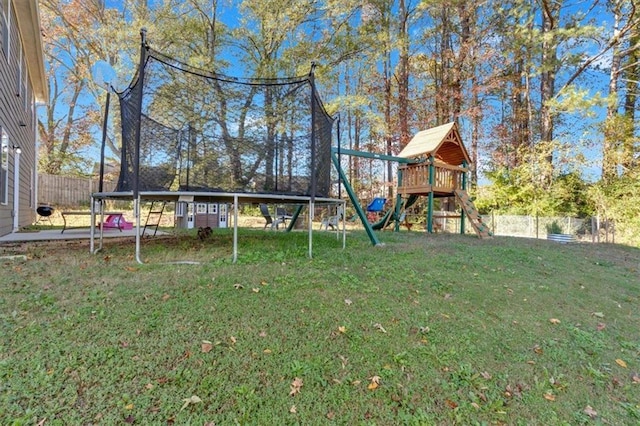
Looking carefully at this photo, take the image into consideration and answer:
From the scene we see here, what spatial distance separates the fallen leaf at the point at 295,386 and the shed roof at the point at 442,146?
30.4ft

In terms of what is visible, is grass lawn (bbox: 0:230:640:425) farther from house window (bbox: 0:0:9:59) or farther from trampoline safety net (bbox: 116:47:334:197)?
house window (bbox: 0:0:9:59)

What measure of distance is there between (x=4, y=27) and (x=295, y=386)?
8.71 m

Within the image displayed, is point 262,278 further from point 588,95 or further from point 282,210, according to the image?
point 588,95

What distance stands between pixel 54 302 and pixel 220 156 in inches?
111

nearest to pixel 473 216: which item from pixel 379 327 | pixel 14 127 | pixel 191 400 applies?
pixel 379 327

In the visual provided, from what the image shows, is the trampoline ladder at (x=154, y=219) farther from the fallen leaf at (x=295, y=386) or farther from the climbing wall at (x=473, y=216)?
the climbing wall at (x=473, y=216)

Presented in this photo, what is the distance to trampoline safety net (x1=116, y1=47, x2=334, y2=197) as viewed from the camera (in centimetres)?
479

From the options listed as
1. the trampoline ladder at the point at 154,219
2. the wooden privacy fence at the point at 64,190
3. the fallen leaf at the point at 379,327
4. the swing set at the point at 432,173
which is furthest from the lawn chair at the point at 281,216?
the fallen leaf at the point at 379,327

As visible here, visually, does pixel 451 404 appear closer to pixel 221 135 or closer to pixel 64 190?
pixel 221 135

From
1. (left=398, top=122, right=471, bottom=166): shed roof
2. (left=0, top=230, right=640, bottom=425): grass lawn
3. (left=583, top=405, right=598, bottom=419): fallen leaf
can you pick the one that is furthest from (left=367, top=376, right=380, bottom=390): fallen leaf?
(left=398, top=122, right=471, bottom=166): shed roof

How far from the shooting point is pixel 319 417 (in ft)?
6.16

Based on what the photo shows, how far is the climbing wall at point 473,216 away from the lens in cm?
983

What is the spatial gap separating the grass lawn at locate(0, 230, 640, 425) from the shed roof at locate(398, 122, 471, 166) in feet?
22.6

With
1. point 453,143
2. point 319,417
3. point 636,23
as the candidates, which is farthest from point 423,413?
point 636,23
